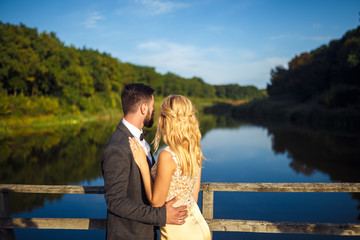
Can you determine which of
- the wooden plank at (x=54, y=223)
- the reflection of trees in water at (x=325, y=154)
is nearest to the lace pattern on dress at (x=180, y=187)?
the wooden plank at (x=54, y=223)

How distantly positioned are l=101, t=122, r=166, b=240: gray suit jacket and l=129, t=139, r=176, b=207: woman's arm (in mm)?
38

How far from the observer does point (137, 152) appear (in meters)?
1.64

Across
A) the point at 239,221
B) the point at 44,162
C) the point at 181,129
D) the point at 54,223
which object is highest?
the point at 181,129

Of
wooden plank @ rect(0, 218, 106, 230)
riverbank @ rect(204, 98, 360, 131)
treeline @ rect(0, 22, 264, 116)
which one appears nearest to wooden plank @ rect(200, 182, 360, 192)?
wooden plank @ rect(0, 218, 106, 230)

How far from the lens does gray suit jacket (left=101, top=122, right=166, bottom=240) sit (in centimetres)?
157

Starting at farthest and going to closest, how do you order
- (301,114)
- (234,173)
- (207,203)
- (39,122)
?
(301,114)
(39,122)
(234,173)
(207,203)

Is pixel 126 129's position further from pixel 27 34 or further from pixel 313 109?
pixel 27 34

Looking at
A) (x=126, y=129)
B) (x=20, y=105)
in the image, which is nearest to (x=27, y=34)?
(x=20, y=105)

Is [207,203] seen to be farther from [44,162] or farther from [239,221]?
[44,162]

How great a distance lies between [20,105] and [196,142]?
80.3 ft

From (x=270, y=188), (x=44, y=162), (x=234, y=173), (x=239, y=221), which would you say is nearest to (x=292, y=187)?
(x=270, y=188)

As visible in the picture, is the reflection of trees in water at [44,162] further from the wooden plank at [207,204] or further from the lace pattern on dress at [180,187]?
the lace pattern on dress at [180,187]

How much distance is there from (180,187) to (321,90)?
35.9 m

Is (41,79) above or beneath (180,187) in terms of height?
above
